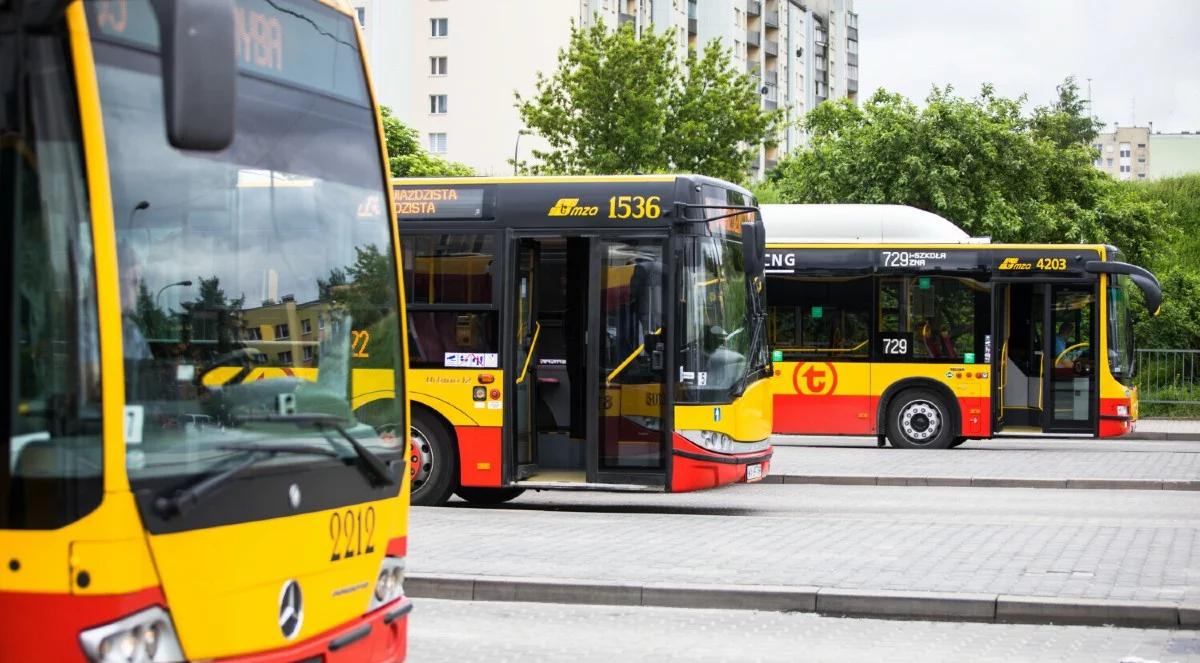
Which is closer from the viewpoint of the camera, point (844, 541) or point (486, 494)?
point (844, 541)

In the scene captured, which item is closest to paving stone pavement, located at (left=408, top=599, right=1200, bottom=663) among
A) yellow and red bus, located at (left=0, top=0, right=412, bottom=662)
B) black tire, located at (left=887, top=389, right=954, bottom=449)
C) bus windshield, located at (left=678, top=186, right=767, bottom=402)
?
yellow and red bus, located at (left=0, top=0, right=412, bottom=662)

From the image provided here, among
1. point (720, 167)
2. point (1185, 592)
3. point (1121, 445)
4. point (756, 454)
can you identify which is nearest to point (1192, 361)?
point (1121, 445)

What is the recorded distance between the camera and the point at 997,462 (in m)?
22.2

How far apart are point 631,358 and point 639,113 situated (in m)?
32.7

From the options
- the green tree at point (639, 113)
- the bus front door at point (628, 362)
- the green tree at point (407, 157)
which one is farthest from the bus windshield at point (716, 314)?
the green tree at point (407, 157)

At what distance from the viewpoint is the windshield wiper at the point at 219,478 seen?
16.0 feet

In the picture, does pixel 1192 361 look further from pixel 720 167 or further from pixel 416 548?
pixel 416 548

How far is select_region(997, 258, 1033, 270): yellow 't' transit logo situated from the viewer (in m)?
24.2

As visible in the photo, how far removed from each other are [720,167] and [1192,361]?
57.4 feet

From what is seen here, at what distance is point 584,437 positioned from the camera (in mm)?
14852

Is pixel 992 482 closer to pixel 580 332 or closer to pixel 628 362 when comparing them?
pixel 628 362

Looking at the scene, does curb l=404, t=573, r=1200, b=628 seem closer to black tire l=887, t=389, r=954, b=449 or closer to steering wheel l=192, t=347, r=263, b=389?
steering wheel l=192, t=347, r=263, b=389

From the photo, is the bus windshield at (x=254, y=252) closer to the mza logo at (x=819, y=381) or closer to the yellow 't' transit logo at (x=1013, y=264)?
the mza logo at (x=819, y=381)

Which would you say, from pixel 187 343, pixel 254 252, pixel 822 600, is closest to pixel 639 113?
pixel 822 600
